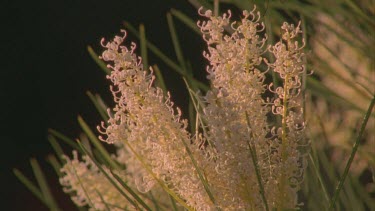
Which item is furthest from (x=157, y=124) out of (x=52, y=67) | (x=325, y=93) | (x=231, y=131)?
(x=52, y=67)

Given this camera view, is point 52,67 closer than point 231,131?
No

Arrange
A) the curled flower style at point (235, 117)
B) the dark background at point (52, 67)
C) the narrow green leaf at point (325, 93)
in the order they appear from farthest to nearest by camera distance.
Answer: the dark background at point (52, 67), the narrow green leaf at point (325, 93), the curled flower style at point (235, 117)

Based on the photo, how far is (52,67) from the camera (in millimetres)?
1807

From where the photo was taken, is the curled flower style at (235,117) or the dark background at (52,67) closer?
the curled flower style at (235,117)

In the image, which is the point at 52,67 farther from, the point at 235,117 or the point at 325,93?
the point at 235,117

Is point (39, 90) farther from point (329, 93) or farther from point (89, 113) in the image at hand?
point (329, 93)

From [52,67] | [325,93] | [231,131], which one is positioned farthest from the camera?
[52,67]

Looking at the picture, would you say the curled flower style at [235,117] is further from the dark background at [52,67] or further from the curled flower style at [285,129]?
the dark background at [52,67]

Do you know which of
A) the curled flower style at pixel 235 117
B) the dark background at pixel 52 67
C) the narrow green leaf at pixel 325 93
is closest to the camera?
the curled flower style at pixel 235 117

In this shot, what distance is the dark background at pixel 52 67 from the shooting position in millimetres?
1703

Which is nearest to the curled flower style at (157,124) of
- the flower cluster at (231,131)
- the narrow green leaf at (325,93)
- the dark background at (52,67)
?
the flower cluster at (231,131)

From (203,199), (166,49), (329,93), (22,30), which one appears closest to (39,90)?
(22,30)

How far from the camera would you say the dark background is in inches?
67.1

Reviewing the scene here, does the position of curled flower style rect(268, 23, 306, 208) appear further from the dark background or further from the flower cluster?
the dark background
